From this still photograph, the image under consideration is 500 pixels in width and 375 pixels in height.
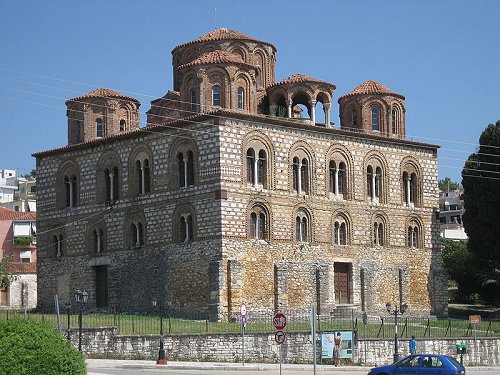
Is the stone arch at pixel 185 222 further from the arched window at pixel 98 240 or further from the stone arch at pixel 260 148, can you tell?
the arched window at pixel 98 240

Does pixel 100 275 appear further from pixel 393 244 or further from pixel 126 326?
pixel 393 244

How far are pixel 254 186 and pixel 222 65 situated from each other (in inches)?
257

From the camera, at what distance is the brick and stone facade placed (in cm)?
5394

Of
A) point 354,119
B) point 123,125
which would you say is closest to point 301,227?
point 354,119

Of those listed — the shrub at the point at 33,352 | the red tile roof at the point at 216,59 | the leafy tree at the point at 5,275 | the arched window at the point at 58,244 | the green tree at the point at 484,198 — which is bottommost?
the shrub at the point at 33,352

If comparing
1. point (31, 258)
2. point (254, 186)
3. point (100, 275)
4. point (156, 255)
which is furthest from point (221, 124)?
point (31, 258)

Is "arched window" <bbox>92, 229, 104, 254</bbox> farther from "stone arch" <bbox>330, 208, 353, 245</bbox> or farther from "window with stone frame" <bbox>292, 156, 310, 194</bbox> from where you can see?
"stone arch" <bbox>330, 208, 353, 245</bbox>

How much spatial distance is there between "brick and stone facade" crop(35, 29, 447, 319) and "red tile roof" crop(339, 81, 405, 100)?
0.38 feet

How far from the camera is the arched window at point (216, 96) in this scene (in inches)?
2218

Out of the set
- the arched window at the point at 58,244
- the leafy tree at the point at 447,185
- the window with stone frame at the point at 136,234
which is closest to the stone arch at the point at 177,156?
the window with stone frame at the point at 136,234

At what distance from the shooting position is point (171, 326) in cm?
4862

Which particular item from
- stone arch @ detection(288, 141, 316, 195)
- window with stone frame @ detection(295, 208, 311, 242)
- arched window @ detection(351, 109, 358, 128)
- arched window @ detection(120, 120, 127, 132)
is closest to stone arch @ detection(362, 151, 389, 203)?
arched window @ detection(351, 109, 358, 128)

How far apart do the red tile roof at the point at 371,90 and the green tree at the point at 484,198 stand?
8.31 meters

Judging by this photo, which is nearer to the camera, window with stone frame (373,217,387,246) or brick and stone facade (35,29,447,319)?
brick and stone facade (35,29,447,319)
